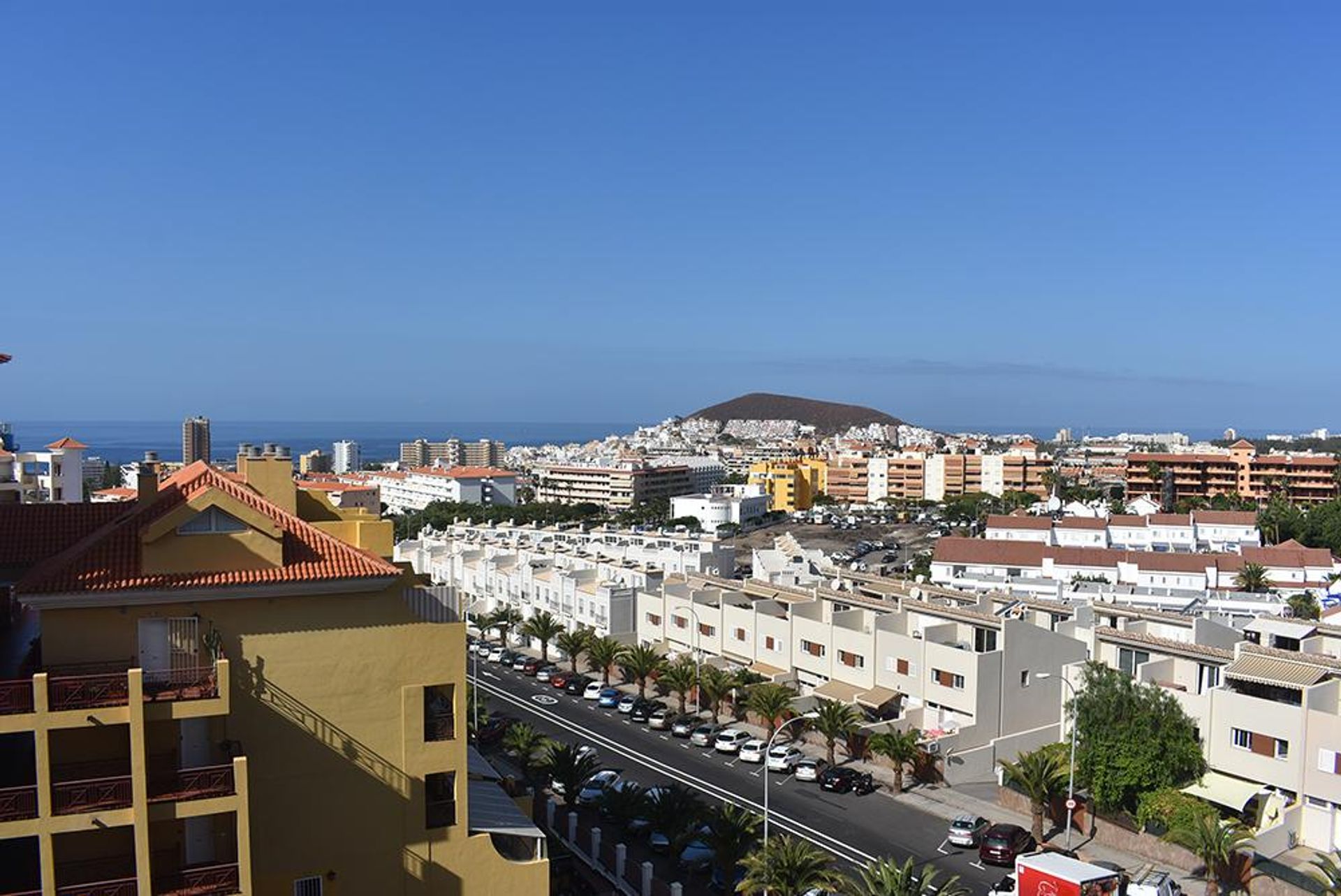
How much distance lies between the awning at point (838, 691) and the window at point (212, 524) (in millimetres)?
32016

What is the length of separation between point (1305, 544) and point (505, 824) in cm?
10956

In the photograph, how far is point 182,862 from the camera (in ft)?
55.1

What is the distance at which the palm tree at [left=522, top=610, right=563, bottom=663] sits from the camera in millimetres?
59875

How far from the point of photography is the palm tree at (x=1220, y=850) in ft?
94.0

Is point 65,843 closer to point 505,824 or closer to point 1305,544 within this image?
point 505,824

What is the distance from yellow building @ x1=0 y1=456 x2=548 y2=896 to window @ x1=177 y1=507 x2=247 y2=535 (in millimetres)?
27

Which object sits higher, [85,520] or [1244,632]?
[85,520]

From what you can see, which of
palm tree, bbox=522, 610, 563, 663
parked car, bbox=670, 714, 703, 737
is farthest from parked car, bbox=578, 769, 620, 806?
palm tree, bbox=522, 610, 563, 663

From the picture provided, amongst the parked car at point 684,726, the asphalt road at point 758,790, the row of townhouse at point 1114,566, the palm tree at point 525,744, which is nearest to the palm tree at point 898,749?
the asphalt road at point 758,790

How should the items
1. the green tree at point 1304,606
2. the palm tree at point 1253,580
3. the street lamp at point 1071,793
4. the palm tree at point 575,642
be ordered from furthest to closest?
the palm tree at point 1253,580
the green tree at point 1304,606
the palm tree at point 575,642
the street lamp at point 1071,793

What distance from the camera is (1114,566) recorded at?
81.4 meters

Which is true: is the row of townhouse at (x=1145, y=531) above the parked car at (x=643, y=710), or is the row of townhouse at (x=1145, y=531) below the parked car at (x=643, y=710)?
above

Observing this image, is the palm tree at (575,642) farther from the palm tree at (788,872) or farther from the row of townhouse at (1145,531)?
the row of townhouse at (1145,531)

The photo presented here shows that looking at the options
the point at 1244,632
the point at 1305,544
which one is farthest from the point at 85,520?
the point at 1305,544
